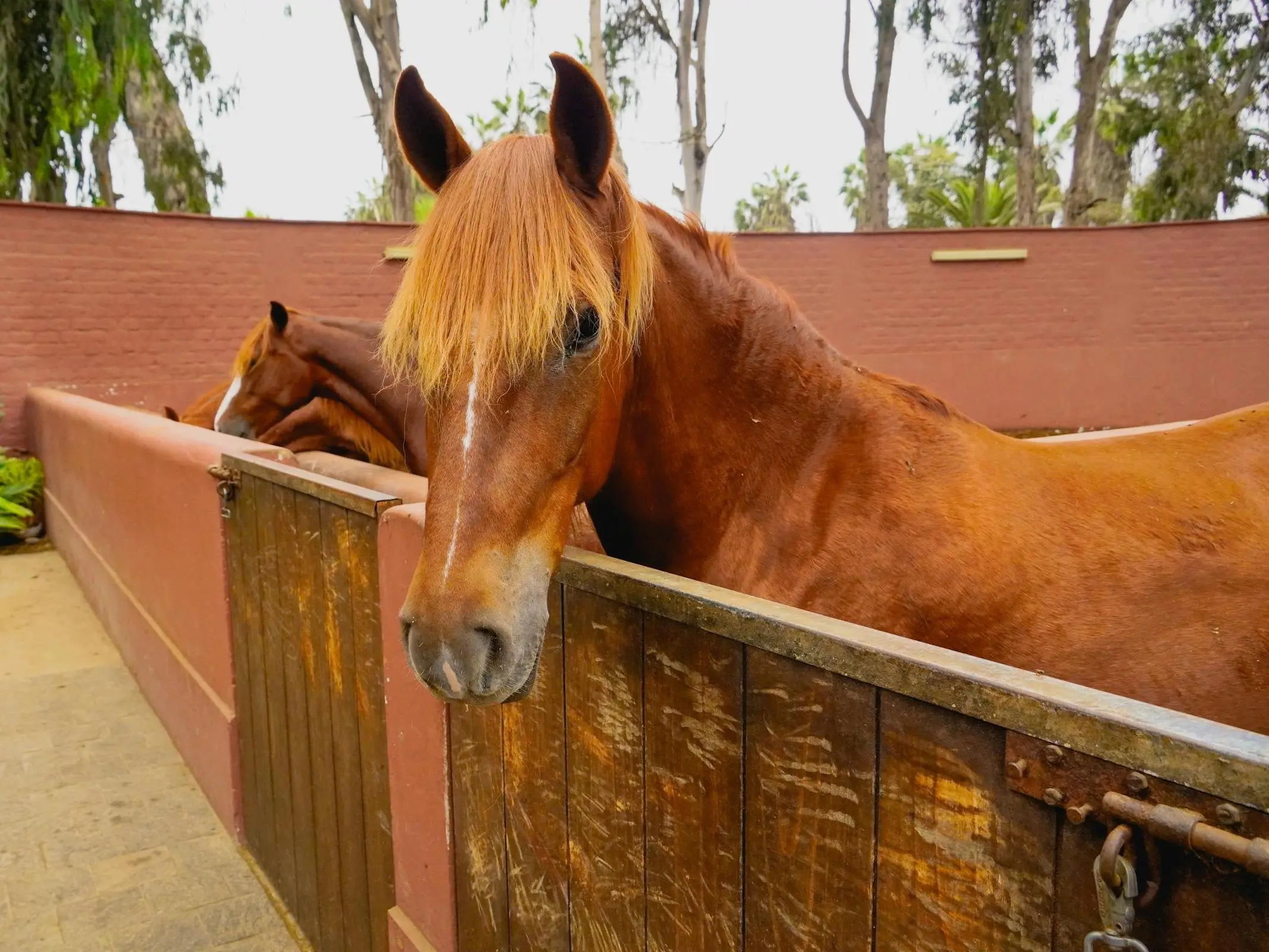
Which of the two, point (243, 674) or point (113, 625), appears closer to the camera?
point (243, 674)

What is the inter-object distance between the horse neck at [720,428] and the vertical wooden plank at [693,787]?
0.53 metres

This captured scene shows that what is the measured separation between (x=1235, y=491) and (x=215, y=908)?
3265 millimetres

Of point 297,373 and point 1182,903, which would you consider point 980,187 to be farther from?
point 1182,903

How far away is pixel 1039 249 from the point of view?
37.6 ft

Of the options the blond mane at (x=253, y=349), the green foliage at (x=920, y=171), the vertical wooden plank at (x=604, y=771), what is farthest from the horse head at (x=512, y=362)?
the green foliage at (x=920, y=171)

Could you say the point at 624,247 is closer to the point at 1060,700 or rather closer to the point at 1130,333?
the point at 1060,700

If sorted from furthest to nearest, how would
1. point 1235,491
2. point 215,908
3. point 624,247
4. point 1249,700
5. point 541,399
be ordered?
point 215,908 < point 1235,491 < point 1249,700 < point 624,247 < point 541,399

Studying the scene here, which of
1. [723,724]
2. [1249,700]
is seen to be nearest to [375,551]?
[723,724]

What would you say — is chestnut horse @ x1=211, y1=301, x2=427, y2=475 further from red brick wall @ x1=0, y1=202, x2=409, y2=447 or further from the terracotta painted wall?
the terracotta painted wall

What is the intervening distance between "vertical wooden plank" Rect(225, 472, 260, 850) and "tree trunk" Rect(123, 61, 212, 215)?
1443 centimetres

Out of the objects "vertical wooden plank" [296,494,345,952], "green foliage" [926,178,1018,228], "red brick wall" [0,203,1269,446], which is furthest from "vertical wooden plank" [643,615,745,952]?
"green foliage" [926,178,1018,228]

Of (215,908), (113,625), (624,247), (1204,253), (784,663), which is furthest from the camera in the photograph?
(1204,253)

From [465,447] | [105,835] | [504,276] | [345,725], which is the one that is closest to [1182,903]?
[465,447]

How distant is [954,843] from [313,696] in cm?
201
